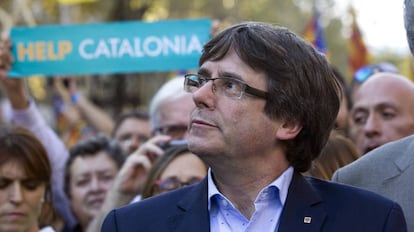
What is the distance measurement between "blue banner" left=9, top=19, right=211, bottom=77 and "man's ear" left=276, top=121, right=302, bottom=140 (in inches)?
116

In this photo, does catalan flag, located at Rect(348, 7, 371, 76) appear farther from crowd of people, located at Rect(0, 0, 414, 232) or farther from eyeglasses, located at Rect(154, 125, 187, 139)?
crowd of people, located at Rect(0, 0, 414, 232)

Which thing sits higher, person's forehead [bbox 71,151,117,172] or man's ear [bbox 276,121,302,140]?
man's ear [bbox 276,121,302,140]

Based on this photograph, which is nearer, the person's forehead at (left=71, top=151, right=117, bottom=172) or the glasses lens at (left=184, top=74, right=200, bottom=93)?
the glasses lens at (left=184, top=74, right=200, bottom=93)

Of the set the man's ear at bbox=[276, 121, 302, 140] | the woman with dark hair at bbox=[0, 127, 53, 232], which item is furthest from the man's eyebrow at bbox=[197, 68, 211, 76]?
the woman with dark hair at bbox=[0, 127, 53, 232]

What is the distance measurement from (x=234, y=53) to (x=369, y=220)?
28.6 inches

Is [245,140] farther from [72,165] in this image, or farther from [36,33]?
[36,33]

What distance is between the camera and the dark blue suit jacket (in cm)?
301

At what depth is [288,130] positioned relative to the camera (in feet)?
10.4

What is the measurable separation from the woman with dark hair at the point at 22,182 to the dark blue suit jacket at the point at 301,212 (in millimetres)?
1381

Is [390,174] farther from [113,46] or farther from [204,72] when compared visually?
[113,46]

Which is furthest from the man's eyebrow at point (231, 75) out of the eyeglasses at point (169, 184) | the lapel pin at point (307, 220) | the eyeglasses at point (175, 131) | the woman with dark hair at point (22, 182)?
the eyeglasses at point (175, 131)

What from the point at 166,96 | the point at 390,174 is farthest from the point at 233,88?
the point at 166,96

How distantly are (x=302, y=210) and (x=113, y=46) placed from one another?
3.38m

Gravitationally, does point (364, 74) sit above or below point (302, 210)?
below
